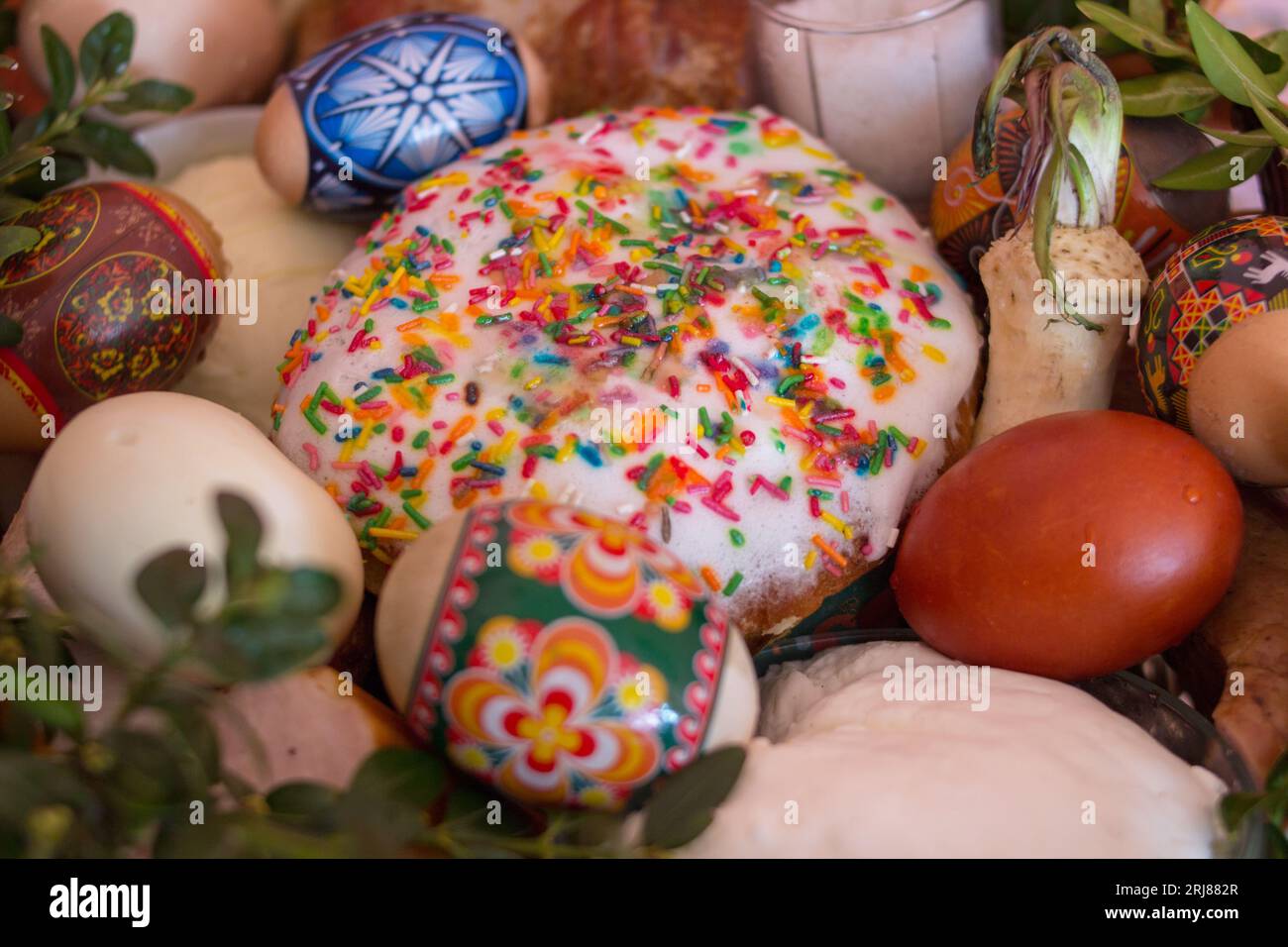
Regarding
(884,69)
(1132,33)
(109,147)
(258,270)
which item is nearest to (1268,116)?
(1132,33)

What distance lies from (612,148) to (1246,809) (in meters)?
0.78

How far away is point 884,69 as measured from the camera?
1.23 metres

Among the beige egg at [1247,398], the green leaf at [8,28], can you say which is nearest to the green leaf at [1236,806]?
the beige egg at [1247,398]

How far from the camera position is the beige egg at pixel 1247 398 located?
2.72 ft

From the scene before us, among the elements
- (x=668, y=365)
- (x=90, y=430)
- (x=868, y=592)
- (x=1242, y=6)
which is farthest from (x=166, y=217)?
(x=1242, y=6)

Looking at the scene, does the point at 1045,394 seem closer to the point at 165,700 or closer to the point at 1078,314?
the point at 1078,314

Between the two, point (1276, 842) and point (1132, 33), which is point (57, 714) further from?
point (1132, 33)

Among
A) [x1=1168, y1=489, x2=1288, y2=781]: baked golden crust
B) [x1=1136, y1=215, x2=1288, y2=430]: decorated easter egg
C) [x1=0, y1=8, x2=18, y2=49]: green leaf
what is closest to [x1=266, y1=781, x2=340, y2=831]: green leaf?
[x1=1168, y1=489, x2=1288, y2=781]: baked golden crust

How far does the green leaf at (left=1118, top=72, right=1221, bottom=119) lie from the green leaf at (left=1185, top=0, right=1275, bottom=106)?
6 cm

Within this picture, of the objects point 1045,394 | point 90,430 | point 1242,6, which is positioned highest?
point 1242,6

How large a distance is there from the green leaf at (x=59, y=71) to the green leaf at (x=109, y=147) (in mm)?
45

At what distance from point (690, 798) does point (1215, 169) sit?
0.76 m

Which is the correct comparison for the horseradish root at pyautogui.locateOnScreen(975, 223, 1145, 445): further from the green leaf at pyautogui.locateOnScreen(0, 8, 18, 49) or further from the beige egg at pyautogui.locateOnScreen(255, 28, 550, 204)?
the green leaf at pyautogui.locateOnScreen(0, 8, 18, 49)

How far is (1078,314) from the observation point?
0.95m
